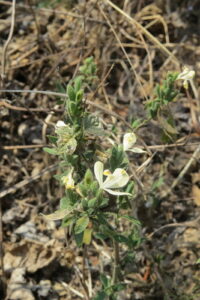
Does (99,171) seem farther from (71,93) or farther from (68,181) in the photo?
(71,93)

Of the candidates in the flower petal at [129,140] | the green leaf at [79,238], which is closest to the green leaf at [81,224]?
the green leaf at [79,238]

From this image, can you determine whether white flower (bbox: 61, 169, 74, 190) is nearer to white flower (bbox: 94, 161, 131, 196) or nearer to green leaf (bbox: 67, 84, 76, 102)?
white flower (bbox: 94, 161, 131, 196)

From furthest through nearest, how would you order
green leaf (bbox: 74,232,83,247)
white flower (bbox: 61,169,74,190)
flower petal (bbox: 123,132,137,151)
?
flower petal (bbox: 123,132,137,151) < green leaf (bbox: 74,232,83,247) < white flower (bbox: 61,169,74,190)

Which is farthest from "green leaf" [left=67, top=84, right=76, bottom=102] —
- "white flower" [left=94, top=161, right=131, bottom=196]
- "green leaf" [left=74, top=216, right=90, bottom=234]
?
"green leaf" [left=74, top=216, right=90, bottom=234]

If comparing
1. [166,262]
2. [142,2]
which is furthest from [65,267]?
[142,2]

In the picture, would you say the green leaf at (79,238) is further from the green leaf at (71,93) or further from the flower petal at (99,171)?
the green leaf at (71,93)

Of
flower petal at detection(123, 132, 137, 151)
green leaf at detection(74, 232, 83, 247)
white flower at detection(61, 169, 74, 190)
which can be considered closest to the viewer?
white flower at detection(61, 169, 74, 190)
